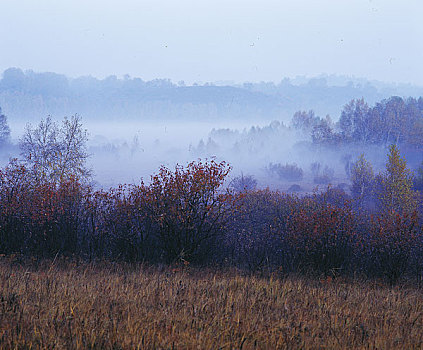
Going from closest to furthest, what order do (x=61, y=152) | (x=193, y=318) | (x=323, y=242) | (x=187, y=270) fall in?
(x=193, y=318)
(x=187, y=270)
(x=323, y=242)
(x=61, y=152)

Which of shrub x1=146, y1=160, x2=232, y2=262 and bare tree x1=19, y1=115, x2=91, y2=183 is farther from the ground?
bare tree x1=19, y1=115, x2=91, y2=183

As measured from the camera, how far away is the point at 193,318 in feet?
17.6

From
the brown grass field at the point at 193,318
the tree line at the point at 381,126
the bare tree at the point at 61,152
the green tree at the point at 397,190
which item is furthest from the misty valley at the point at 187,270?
the tree line at the point at 381,126

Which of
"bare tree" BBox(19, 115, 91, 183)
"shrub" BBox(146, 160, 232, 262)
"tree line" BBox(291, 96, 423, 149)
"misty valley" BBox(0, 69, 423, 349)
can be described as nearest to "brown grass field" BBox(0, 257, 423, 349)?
"misty valley" BBox(0, 69, 423, 349)

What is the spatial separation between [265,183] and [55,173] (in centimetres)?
7446

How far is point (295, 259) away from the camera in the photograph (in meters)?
13.7

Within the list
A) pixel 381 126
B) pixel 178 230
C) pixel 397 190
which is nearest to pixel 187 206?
pixel 178 230

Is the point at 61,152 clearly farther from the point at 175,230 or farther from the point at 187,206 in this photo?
the point at 187,206

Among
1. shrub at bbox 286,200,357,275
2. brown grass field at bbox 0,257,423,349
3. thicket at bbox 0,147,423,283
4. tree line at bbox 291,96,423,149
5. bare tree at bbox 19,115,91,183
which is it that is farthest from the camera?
tree line at bbox 291,96,423,149

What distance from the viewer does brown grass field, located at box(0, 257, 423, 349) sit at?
4.62m

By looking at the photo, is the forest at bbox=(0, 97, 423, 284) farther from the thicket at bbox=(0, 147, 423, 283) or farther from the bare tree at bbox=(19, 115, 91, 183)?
the bare tree at bbox=(19, 115, 91, 183)

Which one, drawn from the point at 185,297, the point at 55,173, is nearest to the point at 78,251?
the point at 185,297

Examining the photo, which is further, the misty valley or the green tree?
the green tree

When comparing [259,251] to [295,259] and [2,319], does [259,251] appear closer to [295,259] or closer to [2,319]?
[295,259]
